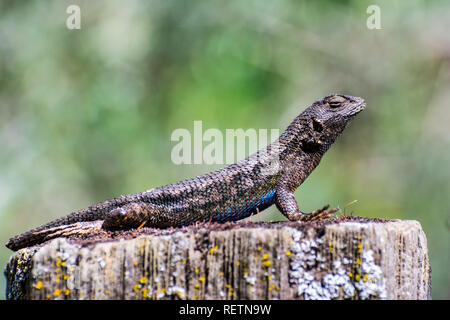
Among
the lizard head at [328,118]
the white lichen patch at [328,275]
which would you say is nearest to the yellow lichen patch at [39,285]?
the white lichen patch at [328,275]

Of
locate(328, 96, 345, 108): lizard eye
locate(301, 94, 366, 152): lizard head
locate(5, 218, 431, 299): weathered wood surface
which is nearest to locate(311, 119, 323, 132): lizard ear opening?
locate(301, 94, 366, 152): lizard head

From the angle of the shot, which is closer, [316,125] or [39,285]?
[39,285]

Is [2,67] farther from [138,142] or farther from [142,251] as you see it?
[142,251]

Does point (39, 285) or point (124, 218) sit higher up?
point (124, 218)

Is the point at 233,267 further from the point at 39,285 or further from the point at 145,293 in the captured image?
the point at 39,285

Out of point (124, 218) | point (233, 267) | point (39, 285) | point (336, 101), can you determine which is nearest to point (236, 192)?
point (124, 218)
